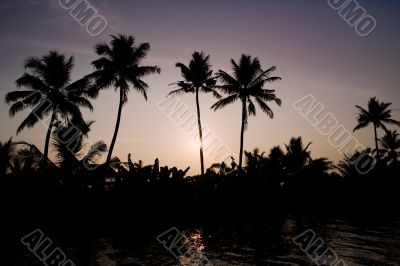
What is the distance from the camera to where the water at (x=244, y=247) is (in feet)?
38.3

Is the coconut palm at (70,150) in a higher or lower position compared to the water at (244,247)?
higher

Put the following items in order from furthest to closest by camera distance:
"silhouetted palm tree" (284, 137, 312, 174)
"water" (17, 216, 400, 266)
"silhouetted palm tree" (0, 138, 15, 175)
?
"silhouetted palm tree" (284, 137, 312, 174), "silhouetted palm tree" (0, 138, 15, 175), "water" (17, 216, 400, 266)

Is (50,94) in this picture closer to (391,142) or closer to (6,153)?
(6,153)

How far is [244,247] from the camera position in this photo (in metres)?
14.1

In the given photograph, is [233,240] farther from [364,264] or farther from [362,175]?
[362,175]

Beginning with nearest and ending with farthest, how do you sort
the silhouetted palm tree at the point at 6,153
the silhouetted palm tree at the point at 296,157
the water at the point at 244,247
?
1. the water at the point at 244,247
2. the silhouetted palm tree at the point at 6,153
3. the silhouetted palm tree at the point at 296,157

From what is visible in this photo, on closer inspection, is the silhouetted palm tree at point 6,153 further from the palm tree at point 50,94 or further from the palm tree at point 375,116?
the palm tree at point 375,116

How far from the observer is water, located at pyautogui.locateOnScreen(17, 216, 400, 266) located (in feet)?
38.3

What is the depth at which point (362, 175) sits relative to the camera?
36125 millimetres

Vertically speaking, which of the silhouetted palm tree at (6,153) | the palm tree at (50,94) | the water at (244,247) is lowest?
the water at (244,247)

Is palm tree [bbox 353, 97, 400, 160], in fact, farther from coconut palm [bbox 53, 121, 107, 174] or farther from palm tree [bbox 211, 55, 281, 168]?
coconut palm [bbox 53, 121, 107, 174]

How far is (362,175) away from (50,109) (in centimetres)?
3185

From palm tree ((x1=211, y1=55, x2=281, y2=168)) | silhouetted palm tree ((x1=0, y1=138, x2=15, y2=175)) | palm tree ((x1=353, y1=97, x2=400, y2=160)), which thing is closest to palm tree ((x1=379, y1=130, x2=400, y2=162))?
palm tree ((x1=353, y1=97, x2=400, y2=160))

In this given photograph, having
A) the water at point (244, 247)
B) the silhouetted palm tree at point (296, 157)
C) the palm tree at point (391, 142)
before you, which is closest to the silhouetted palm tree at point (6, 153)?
the water at point (244, 247)
